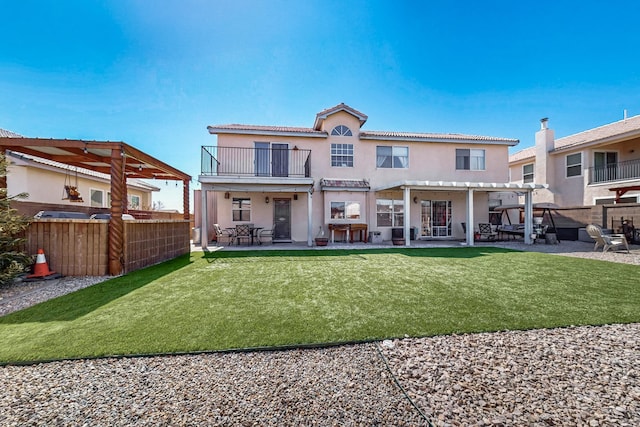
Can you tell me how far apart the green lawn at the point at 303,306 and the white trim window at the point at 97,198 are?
11.5 m

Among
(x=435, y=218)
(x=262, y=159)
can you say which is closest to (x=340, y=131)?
(x=262, y=159)

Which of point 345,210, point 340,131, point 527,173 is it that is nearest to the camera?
point 345,210

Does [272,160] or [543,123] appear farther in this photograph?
[543,123]

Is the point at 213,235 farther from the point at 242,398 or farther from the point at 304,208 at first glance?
the point at 242,398

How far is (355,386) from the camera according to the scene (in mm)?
2229

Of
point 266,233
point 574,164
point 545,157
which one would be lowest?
point 266,233

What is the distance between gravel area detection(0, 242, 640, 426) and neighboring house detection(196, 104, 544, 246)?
945cm

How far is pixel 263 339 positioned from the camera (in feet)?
9.89

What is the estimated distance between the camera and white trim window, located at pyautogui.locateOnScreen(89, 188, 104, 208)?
1429cm

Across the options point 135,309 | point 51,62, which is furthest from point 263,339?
point 51,62

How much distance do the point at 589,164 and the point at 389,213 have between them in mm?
12827

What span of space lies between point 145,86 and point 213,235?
24.3 ft

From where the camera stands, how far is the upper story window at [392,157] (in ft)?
46.1

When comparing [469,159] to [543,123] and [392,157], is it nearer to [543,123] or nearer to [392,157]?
[392,157]
